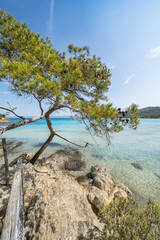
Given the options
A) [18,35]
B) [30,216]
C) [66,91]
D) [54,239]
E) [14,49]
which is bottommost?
[54,239]

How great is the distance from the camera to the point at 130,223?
1.90 m

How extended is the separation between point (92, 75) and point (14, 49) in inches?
143

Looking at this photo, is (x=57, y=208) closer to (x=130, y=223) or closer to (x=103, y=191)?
(x=130, y=223)

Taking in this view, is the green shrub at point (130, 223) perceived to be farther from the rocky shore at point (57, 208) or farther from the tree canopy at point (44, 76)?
the tree canopy at point (44, 76)

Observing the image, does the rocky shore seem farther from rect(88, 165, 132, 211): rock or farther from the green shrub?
the green shrub

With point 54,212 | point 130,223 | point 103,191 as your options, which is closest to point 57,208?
point 54,212

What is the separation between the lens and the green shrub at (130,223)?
5.82 ft

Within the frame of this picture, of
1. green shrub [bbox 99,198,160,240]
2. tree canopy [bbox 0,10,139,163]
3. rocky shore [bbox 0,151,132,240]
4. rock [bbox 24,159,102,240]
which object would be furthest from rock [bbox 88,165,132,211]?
tree canopy [bbox 0,10,139,163]

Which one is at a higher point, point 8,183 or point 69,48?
point 69,48

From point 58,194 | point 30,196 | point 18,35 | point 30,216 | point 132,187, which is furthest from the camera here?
point 132,187

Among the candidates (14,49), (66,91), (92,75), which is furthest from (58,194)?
(14,49)

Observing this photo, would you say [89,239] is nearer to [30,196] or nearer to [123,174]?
[30,196]

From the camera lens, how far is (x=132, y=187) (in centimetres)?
545

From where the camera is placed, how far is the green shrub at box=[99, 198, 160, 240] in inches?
69.9
